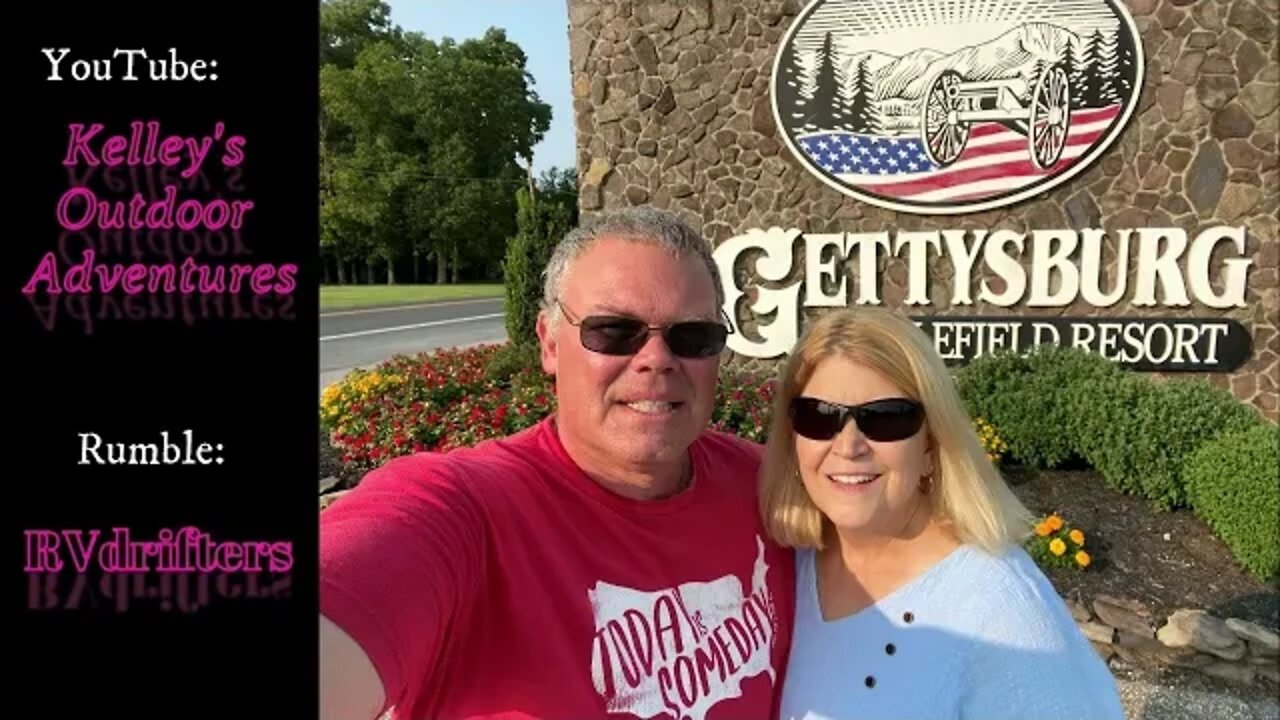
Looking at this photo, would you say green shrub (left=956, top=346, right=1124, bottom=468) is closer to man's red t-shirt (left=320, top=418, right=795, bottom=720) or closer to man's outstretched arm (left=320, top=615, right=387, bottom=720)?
man's red t-shirt (left=320, top=418, right=795, bottom=720)

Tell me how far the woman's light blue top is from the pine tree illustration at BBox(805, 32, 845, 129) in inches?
236

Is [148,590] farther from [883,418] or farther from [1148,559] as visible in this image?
[1148,559]

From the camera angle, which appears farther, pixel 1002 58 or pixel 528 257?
pixel 528 257

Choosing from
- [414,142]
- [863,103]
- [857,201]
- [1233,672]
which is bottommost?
[1233,672]

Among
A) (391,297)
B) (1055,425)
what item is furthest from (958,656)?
(391,297)

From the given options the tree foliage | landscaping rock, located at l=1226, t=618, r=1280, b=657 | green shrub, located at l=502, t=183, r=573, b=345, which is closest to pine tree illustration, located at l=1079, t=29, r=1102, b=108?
landscaping rock, located at l=1226, t=618, r=1280, b=657

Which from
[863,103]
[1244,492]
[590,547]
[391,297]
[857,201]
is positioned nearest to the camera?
[590,547]

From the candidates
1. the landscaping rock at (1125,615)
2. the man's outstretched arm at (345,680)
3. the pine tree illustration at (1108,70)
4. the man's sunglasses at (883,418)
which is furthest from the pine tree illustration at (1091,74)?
the man's outstretched arm at (345,680)

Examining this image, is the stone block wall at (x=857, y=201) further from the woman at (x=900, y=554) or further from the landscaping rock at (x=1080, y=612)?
the woman at (x=900, y=554)

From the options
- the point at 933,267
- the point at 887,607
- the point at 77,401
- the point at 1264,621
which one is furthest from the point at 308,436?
the point at 933,267

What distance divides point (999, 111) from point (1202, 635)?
4345 mm

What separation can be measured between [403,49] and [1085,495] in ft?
127

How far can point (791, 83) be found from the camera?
7305 mm

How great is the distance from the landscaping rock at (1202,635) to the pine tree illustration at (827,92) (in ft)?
15.1
